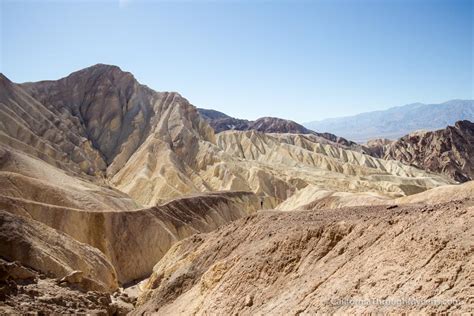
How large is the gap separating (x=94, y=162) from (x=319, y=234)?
71.7m

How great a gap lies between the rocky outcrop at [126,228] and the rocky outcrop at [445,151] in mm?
92754

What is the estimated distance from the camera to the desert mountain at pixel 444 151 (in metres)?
119

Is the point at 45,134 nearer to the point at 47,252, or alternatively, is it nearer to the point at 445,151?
the point at 47,252

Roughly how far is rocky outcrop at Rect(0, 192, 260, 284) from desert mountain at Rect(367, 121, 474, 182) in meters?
92.6

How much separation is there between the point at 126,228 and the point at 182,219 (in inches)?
358

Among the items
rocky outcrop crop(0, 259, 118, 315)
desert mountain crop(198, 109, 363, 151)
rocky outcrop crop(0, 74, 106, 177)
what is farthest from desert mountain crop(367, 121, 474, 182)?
rocky outcrop crop(0, 259, 118, 315)

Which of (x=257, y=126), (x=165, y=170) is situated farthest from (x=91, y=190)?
(x=257, y=126)

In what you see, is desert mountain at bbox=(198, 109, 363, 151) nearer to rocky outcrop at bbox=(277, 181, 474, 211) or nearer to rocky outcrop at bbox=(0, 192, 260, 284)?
rocky outcrop at bbox=(277, 181, 474, 211)

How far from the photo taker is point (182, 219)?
49.2 m

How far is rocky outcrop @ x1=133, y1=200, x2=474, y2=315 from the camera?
29.9ft

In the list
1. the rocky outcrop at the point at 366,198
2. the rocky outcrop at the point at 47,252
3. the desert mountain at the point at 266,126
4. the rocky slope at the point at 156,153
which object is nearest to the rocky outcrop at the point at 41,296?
the rocky outcrop at the point at 47,252

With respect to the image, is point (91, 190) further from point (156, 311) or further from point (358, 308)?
point (358, 308)

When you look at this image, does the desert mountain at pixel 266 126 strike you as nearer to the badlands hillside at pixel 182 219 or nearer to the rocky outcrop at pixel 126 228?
the badlands hillside at pixel 182 219

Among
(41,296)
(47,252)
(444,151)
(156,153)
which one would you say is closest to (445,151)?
(444,151)
